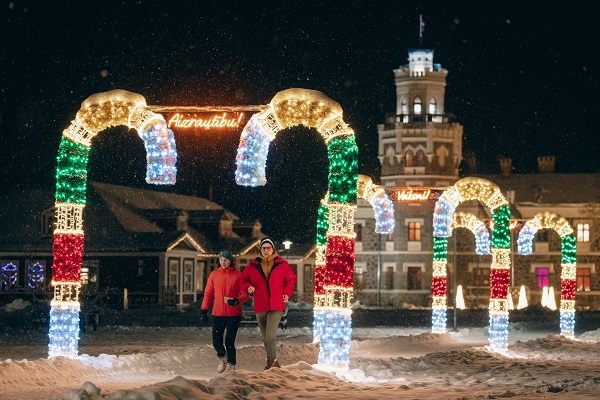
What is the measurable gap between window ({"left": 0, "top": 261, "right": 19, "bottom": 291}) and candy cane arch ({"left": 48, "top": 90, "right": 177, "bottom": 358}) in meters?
39.2

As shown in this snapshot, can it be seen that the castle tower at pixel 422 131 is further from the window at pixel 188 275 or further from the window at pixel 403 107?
the window at pixel 188 275

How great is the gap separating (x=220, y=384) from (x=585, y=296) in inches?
2537

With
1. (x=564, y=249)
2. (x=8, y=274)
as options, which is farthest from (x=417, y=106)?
(x=564, y=249)

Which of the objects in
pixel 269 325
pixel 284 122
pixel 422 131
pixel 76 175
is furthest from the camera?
pixel 422 131

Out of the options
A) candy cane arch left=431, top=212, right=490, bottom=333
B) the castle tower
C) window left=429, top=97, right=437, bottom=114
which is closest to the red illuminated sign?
candy cane arch left=431, top=212, right=490, bottom=333

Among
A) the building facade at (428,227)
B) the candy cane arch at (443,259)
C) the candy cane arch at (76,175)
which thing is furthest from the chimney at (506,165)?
the candy cane arch at (76,175)

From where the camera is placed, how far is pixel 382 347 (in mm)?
27766

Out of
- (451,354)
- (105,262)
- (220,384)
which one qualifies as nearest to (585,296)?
(105,262)

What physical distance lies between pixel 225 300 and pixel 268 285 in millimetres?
761

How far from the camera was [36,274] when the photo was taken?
58.4 metres

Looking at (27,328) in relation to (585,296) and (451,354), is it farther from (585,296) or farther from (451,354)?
(585,296)

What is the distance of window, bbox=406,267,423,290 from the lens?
73500mm

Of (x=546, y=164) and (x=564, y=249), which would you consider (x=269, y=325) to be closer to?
(x=564, y=249)

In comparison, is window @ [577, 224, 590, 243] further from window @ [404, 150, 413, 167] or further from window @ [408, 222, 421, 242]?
window @ [404, 150, 413, 167]
